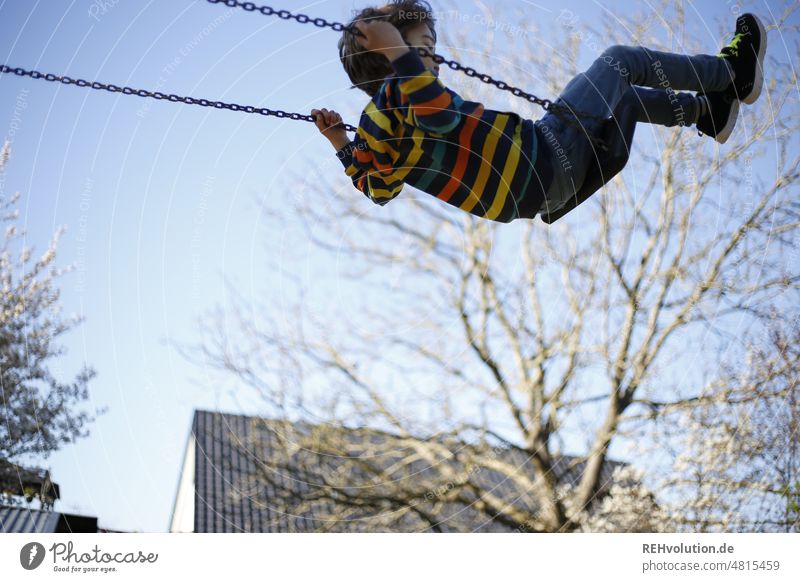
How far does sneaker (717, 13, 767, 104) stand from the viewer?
237cm

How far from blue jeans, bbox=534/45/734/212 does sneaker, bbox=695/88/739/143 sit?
Result: 63 millimetres

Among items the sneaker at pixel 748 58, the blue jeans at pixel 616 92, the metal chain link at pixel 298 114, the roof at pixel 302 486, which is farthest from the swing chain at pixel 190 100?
the roof at pixel 302 486

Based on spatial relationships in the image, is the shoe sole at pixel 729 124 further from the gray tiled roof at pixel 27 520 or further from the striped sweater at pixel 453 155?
the gray tiled roof at pixel 27 520

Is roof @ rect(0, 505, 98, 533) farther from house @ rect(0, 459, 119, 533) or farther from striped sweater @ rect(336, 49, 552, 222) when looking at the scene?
striped sweater @ rect(336, 49, 552, 222)

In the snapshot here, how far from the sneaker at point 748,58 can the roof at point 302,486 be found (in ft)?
14.4

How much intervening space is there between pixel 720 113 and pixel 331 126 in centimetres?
106

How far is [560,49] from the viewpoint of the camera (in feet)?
21.4

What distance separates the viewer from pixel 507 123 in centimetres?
215

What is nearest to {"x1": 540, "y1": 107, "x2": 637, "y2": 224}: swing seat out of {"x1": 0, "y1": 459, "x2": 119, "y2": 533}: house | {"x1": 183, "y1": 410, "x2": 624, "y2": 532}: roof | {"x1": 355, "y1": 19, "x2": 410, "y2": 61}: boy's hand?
{"x1": 355, "y1": 19, "x2": 410, "y2": 61}: boy's hand

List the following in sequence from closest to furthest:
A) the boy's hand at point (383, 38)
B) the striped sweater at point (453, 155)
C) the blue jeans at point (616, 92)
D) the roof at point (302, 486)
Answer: the boy's hand at point (383, 38) → the striped sweater at point (453, 155) → the blue jeans at point (616, 92) → the roof at point (302, 486)

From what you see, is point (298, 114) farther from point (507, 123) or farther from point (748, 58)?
point (748, 58)

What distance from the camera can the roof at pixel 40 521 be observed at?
3527 mm
